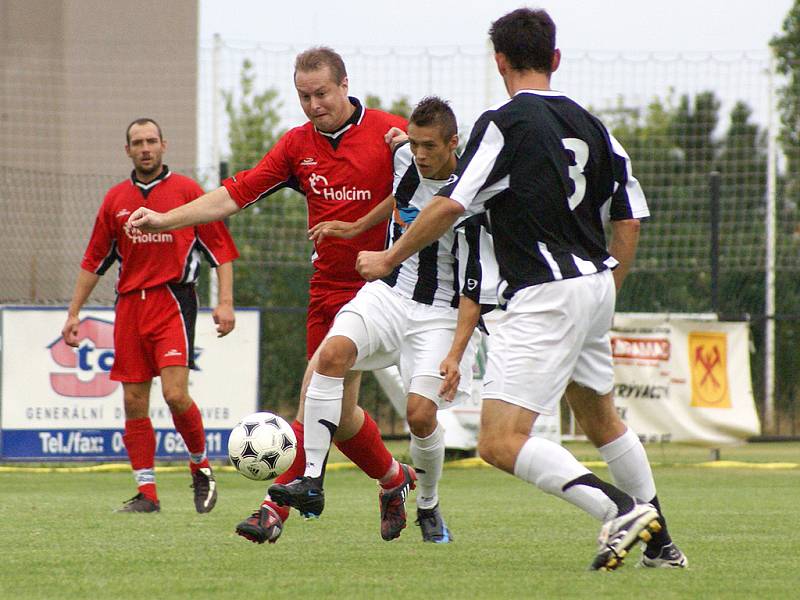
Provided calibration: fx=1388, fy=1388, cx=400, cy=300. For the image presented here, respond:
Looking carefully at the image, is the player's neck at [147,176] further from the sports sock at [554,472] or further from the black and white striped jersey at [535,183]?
the sports sock at [554,472]

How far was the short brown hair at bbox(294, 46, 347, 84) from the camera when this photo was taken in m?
6.56

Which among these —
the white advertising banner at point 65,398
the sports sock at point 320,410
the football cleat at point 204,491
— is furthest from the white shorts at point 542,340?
the white advertising banner at point 65,398

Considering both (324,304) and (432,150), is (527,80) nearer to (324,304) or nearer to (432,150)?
(432,150)

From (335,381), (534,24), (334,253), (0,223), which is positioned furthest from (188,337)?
(0,223)

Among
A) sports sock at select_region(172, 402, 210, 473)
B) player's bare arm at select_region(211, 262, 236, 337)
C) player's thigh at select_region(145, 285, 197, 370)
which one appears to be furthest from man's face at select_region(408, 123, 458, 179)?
sports sock at select_region(172, 402, 210, 473)

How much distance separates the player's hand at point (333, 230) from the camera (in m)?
6.33

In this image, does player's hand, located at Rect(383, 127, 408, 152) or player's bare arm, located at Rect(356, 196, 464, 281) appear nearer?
player's bare arm, located at Rect(356, 196, 464, 281)

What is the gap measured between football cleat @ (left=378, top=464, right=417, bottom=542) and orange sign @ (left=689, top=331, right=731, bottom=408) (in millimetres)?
7039

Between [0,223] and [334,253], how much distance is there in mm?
7412

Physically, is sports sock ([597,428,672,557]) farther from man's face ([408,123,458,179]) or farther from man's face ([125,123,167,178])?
man's face ([125,123,167,178])

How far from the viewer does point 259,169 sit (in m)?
6.71

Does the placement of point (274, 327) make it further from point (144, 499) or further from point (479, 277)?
point (479, 277)

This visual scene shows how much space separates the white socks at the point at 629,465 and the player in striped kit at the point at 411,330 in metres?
1.09

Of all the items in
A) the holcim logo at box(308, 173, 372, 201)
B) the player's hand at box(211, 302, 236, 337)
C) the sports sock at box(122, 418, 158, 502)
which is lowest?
the sports sock at box(122, 418, 158, 502)
